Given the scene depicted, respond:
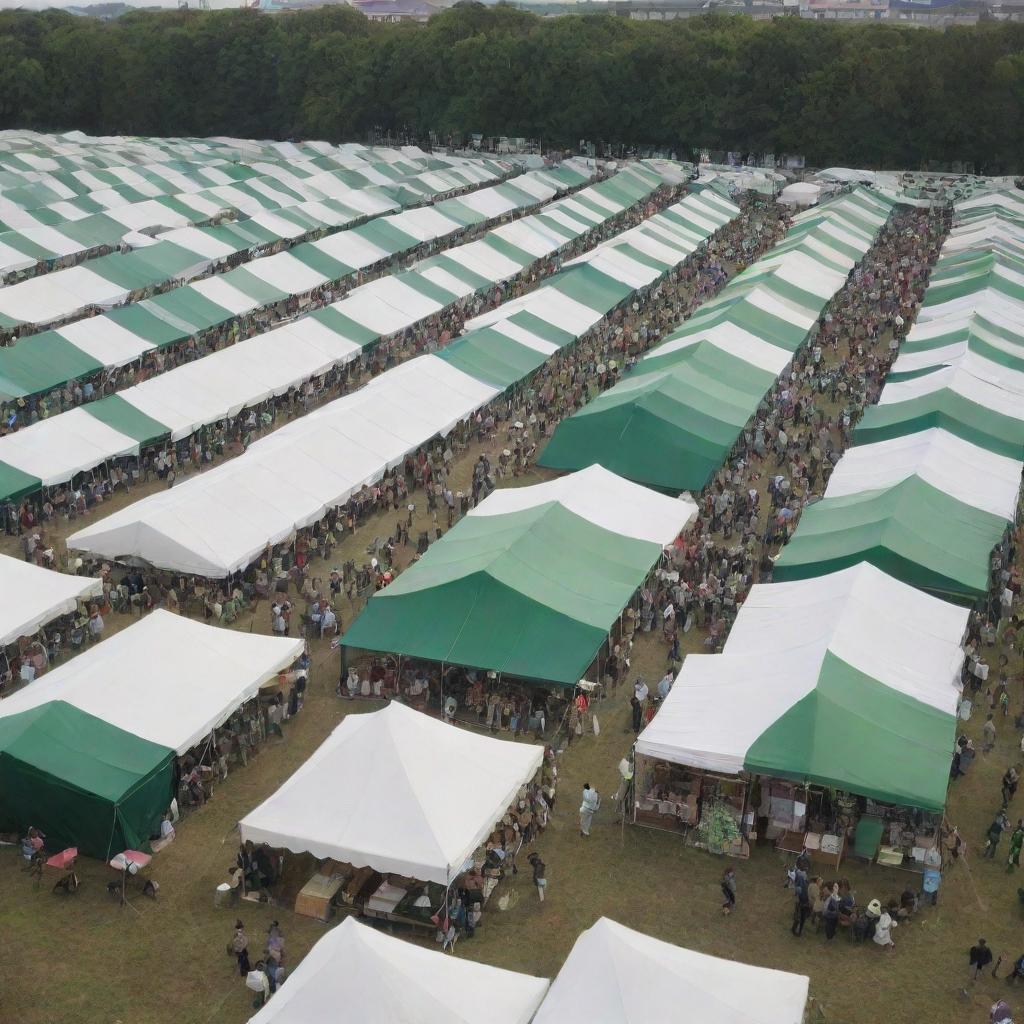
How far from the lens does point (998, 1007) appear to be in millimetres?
10945

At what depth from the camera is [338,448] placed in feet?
73.2

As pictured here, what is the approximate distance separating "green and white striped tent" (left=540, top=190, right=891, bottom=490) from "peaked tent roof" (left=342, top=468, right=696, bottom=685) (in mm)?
2969

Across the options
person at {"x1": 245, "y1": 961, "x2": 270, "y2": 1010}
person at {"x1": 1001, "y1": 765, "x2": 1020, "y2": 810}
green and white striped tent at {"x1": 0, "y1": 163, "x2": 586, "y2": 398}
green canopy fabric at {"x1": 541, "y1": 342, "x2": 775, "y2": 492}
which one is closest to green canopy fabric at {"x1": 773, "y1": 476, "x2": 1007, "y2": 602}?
green canopy fabric at {"x1": 541, "y1": 342, "x2": 775, "y2": 492}

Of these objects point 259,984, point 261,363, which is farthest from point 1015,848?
point 261,363

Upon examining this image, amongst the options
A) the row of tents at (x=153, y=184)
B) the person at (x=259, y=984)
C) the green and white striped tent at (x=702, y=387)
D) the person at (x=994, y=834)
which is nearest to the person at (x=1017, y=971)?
the person at (x=994, y=834)

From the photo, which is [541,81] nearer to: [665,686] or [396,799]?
[665,686]

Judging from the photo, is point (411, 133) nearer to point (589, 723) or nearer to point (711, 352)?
point (711, 352)

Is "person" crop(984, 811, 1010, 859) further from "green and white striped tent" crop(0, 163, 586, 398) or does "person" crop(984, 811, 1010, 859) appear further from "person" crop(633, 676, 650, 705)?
"green and white striped tent" crop(0, 163, 586, 398)

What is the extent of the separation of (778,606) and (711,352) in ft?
36.9

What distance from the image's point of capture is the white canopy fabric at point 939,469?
20359 mm

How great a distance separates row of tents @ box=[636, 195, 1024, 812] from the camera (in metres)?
13.6

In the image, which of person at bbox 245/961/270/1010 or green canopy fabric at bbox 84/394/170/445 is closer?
person at bbox 245/961/270/1010

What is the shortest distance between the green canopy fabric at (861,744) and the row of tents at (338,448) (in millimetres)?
8567

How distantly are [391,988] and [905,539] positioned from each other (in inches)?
437
